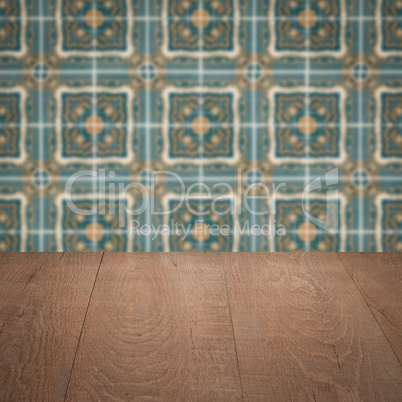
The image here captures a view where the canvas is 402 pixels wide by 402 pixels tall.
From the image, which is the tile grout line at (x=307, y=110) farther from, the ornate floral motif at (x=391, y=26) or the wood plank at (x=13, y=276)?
the wood plank at (x=13, y=276)

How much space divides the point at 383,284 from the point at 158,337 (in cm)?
59

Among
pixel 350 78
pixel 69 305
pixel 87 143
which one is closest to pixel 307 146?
pixel 350 78

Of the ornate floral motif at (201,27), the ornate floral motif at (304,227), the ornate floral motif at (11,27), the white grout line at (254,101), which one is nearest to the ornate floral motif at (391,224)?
the ornate floral motif at (304,227)

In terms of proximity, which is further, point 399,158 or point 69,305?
point 399,158

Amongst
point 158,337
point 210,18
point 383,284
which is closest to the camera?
point 158,337

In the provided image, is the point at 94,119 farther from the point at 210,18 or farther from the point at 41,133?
the point at 210,18

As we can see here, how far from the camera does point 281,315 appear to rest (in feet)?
3.56

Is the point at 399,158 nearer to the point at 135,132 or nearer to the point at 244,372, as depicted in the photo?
the point at 135,132

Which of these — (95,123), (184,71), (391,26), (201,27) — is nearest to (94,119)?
(95,123)

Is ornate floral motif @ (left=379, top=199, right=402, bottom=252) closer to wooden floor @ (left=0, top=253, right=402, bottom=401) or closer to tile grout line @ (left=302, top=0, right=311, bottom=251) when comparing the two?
wooden floor @ (left=0, top=253, right=402, bottom=401)

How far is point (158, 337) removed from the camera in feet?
3.24

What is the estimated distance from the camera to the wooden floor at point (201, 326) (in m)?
0.83

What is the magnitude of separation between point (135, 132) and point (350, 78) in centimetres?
61

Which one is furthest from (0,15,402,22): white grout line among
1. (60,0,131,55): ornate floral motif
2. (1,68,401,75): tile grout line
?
(1,68,401,75): tile grout line
